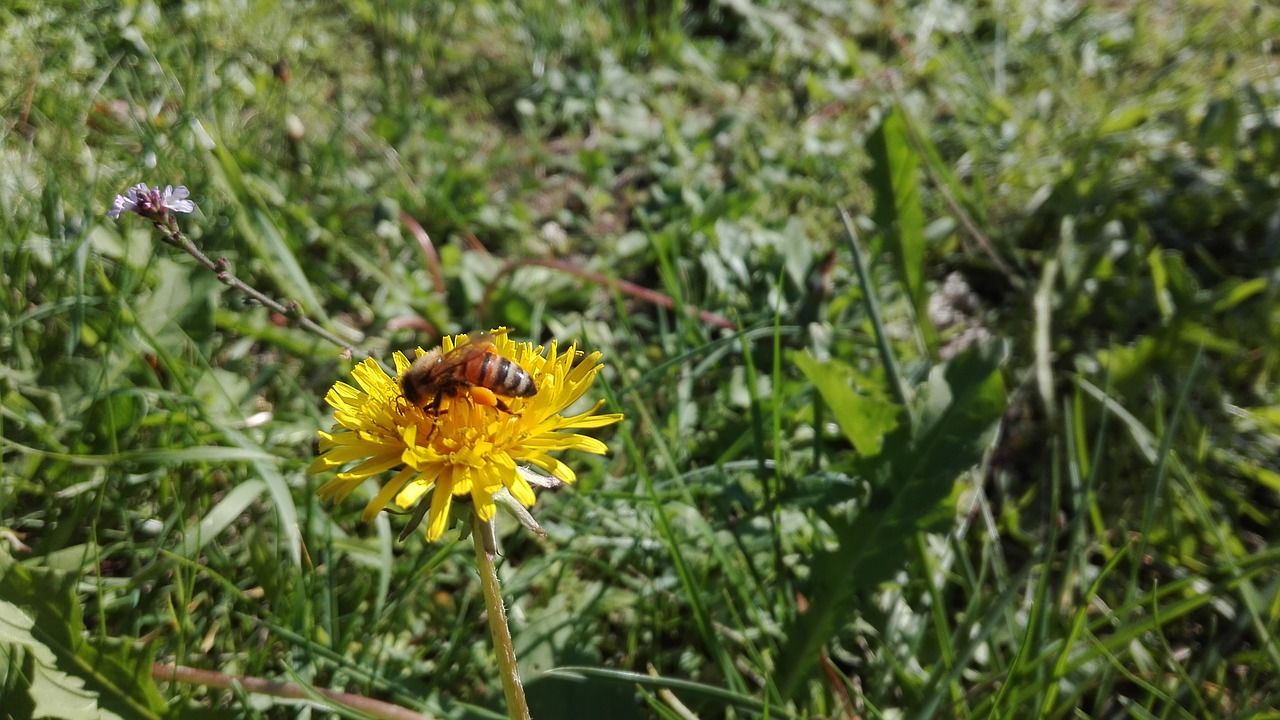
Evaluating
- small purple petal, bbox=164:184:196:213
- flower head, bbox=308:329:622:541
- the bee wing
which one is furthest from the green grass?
small purple petal, bbox=164:184:196:213

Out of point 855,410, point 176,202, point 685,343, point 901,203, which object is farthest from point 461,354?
point 901,203

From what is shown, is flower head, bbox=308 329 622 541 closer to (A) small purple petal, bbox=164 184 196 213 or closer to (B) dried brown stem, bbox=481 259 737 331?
(A) small purple petal, bbox=164 184 196 213

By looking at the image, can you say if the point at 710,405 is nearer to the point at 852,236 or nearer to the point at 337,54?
the point at 852,236

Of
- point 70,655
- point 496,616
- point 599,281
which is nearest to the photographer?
point 496,616

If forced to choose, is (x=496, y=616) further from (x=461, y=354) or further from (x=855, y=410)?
(x=855, y=410)

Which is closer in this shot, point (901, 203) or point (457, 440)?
point (457, 440)

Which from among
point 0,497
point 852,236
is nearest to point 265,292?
point 0,497
